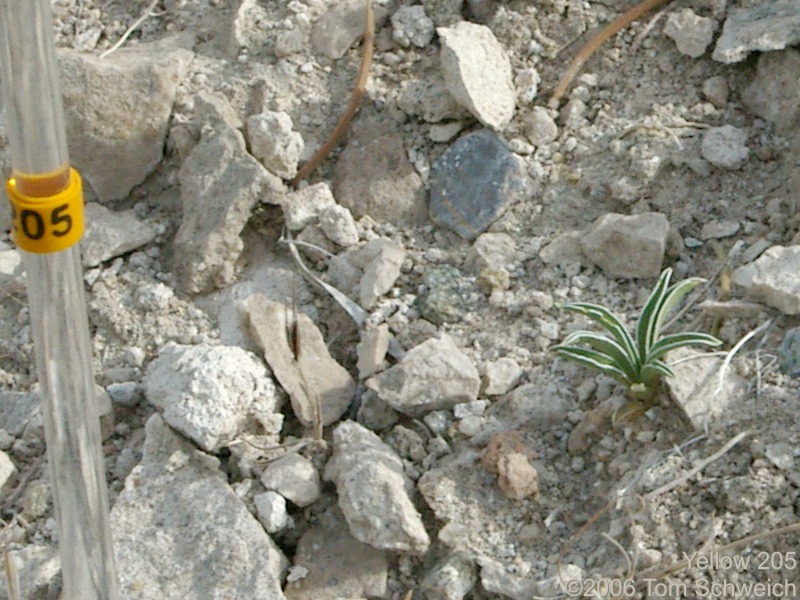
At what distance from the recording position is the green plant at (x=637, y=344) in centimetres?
262

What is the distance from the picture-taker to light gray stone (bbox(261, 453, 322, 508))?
2.69 metres

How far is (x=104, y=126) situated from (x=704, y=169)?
1574 mm

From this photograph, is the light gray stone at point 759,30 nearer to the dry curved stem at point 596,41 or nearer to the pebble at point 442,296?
the dry curved stem at point 596,41

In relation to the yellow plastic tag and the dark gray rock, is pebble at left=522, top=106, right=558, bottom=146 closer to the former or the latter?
the dark gray rock

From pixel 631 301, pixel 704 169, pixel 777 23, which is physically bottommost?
pixel 631 301

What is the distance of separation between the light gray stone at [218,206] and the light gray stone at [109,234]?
113mm

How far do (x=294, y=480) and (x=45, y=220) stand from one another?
3.36ft

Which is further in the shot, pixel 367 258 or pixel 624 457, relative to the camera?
pixel 367 258

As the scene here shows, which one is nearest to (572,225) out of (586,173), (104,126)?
(586,173)

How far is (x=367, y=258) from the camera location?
310 cm

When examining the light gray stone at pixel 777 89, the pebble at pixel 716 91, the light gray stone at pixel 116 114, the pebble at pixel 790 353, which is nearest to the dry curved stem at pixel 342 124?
the light gray stone at pixel 116 114

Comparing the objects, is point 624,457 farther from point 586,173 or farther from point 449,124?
point 449,124

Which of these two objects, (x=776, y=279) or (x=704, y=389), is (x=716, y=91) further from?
(x=704, y=389)

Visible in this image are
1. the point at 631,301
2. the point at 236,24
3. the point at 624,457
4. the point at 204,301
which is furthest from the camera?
the point at 236,24
